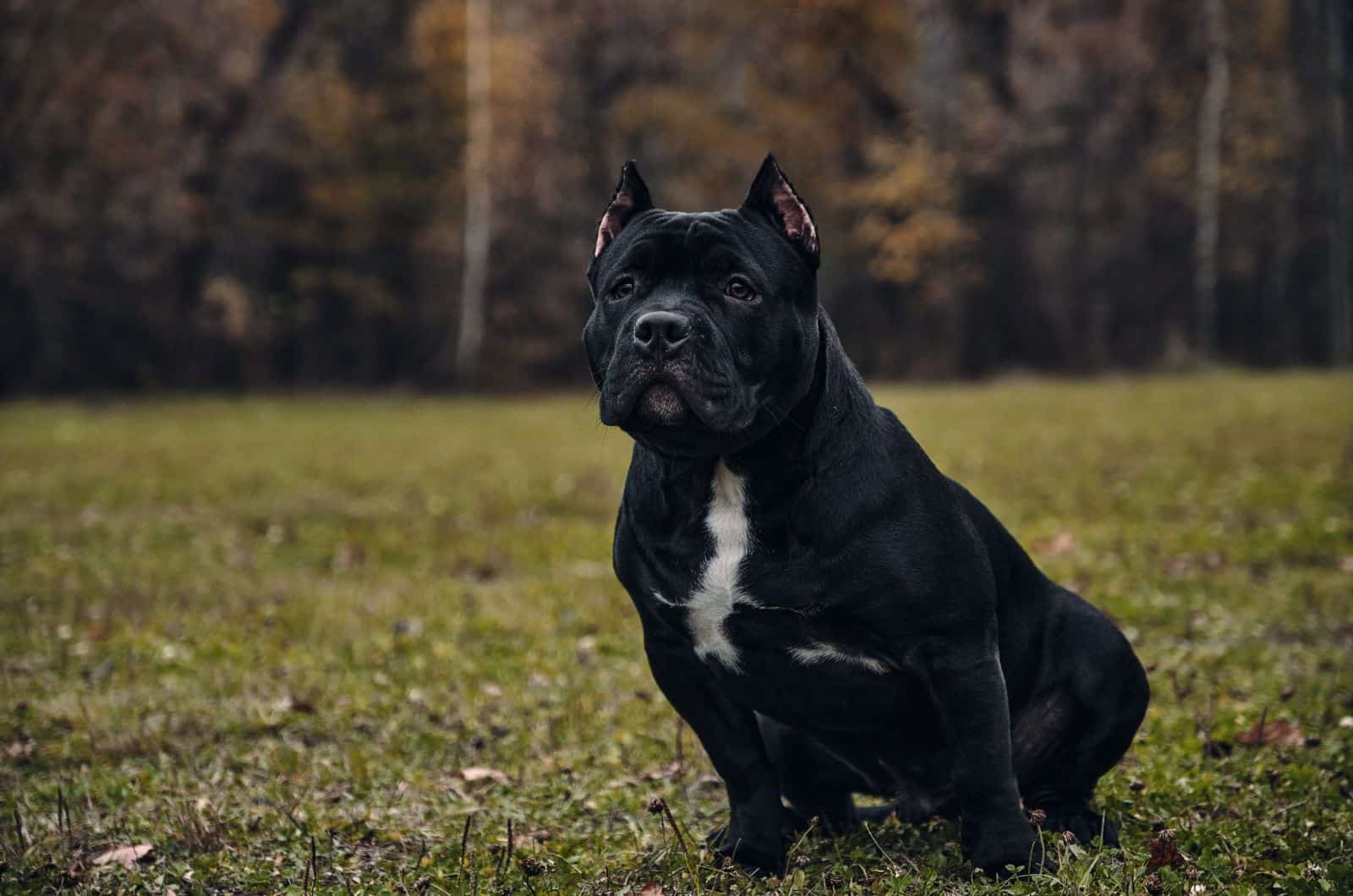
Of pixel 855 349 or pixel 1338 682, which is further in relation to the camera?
pixel 855 349

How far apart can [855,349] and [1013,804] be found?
2909cm

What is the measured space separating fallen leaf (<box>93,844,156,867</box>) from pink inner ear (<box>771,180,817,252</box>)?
252 centimetres

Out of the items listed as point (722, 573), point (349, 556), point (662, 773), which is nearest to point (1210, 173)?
point (349, 556)

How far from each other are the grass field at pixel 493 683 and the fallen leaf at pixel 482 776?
13 millimetres

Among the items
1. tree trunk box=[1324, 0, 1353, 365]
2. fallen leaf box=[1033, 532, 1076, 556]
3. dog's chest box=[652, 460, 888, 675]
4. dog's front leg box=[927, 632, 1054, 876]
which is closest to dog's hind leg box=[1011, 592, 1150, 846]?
dog's front leg box=[927, 632, 1054, 876]

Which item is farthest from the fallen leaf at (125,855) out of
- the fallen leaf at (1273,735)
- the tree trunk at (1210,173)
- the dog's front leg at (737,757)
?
the tree trunk at (1210,173)

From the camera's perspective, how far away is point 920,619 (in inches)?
124

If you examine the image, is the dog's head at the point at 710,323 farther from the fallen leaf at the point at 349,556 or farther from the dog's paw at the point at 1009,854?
the fallen leaf at the point at 349,556

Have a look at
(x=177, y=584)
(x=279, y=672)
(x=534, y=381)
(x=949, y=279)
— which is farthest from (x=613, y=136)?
(x=279, y=672)

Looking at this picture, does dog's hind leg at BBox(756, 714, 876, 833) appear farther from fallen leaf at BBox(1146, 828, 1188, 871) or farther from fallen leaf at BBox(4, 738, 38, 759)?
fallen leaf at BBox(4, 738, 38, 759)

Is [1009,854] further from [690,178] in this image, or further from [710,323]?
[690,178]

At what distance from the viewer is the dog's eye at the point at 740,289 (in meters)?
3.29

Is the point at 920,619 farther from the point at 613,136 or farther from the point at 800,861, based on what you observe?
the point at 613,136

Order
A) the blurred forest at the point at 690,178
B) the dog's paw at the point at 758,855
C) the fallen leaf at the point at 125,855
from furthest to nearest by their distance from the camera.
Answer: the blurred forest at the point at 690,178, the fallen leaf at the point at 125,855, the dog's paw at the point at 758,855
